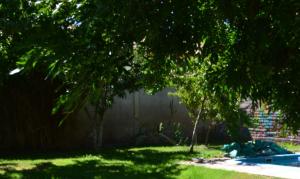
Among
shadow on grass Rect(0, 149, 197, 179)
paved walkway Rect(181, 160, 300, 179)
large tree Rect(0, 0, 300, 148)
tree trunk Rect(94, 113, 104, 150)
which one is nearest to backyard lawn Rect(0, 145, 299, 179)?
shadow on grass Rect(0, 149, 197, 179)

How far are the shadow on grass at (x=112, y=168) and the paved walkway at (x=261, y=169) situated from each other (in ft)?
3.14

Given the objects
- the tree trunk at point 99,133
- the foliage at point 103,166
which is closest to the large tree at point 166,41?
the foliage at point 103,166

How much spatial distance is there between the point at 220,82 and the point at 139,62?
49cm

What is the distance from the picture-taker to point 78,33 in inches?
88.5

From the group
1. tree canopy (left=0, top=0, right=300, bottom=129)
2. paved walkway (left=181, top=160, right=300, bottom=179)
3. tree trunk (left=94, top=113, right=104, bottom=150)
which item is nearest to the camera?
tree canopy (left=0, top=0, right=300, bottom=129)

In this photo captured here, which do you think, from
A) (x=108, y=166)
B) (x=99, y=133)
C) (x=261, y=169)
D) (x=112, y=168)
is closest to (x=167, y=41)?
(x=261, y=169)

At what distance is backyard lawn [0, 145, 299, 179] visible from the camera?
31.9 ft

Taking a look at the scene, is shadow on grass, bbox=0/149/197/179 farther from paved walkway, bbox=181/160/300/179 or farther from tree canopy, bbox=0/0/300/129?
tree canopy, bbox=0/0/300/129

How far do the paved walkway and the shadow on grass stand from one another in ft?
3.14

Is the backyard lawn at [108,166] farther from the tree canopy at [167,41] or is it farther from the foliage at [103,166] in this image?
the tree canopy at [167,41]

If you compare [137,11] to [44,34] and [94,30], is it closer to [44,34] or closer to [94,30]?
[94,30]

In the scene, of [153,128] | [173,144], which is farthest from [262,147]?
[153,128]

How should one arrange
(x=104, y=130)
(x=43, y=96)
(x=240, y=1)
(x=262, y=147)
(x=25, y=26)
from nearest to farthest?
(x=240, y=1) → (x=25, y=26) → (x=262, y=147) → (x=43, y=96) → (x=104, y=130)

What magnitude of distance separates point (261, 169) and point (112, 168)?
316 centimetres
